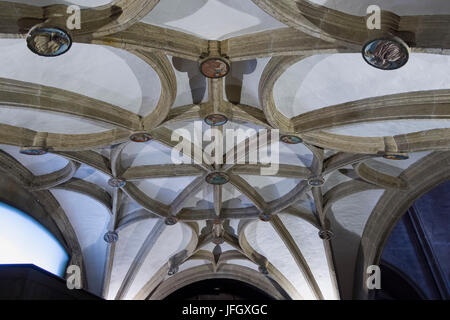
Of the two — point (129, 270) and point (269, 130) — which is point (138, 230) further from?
point (269, 130)

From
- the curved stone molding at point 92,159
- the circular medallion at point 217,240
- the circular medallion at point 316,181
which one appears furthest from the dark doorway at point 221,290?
the curved stone molding at point 92,159

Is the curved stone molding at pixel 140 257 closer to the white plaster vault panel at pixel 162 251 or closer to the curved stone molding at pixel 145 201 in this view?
the white plaster vault panel at pixel 162 251

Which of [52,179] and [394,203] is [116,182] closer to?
[52,179]

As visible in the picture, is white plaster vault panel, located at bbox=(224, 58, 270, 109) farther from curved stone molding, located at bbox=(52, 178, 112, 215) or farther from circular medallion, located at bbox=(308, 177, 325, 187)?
curved stone molding, located at bbox=(52, 178, 112, 215)

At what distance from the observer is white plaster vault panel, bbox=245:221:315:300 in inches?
542

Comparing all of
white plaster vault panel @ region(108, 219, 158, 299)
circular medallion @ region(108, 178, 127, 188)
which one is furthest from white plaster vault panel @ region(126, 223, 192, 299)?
circular medallion @ region(108, 178, 127, 188)

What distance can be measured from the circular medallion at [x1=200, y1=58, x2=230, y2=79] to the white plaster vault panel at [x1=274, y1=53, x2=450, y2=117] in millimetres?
1295

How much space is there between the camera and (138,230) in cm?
1318

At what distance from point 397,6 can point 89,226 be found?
888 cm

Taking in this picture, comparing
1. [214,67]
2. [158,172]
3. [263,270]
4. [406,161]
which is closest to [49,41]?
[214,67]

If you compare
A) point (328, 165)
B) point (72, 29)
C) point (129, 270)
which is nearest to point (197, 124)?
point (328, 165)

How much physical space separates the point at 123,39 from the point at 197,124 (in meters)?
3.18

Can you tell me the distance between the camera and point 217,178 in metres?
11.1

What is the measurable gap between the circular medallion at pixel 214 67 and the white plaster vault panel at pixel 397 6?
5.37 ft
